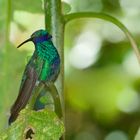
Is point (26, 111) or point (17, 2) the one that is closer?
point (26, 111)

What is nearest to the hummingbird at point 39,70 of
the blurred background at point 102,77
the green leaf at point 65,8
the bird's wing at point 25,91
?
the bird's wing at point 25,91

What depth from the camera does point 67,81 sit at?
238 cm

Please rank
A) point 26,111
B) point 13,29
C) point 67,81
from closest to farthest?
point 26,111 < point 13,29 < point 67,81

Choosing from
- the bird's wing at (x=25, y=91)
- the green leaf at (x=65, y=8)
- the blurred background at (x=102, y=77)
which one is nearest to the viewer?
the bird's wing at (x=25, y=91)

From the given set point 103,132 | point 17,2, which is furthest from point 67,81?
point 17,2

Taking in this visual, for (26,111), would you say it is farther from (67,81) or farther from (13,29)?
(67,81)

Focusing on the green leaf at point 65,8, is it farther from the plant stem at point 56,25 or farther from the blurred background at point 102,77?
the blurred background at point 102,77

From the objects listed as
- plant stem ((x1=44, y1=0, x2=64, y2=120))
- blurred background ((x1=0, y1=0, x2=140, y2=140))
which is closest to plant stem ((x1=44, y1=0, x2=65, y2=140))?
plant stem ((x1=44, y1=0, x2=64, y2=120))

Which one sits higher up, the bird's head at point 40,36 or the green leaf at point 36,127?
the bird's head at point 40,36

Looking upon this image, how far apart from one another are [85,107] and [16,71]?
1.73 meters

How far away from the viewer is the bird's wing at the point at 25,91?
706 millimetres

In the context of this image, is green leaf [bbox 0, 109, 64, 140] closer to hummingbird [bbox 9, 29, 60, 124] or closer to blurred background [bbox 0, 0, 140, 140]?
hummingbird [bbox 9, 29, 60, 124]

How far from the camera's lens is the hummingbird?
0.71 meters

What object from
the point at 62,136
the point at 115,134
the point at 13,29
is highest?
the point at 13,29
